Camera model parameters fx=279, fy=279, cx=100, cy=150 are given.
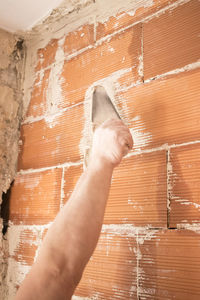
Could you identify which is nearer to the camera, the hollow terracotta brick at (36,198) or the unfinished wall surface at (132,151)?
the unfinished wall surface at (132,151)

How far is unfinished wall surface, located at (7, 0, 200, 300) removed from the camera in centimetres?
108

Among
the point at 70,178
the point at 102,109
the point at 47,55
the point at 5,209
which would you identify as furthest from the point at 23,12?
the point at 5,209

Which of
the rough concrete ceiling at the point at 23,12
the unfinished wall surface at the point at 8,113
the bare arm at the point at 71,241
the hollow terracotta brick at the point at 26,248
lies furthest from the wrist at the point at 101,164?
the rough concrete ceiling at the point at 23,12

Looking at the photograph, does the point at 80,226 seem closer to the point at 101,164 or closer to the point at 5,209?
the point at 101,164

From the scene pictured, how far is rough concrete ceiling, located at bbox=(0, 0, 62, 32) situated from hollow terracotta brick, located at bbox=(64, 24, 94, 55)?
20 centimetres

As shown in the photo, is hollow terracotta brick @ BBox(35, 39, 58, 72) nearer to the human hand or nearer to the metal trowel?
the metal trowel

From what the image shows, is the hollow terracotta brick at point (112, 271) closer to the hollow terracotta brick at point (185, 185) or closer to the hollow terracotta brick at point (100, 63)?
the hollow terracotta brick at point (185, 185)

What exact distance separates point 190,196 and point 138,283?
0.41 metres

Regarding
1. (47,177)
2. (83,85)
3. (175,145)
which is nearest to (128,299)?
(175,145)

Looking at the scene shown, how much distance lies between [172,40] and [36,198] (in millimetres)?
1119

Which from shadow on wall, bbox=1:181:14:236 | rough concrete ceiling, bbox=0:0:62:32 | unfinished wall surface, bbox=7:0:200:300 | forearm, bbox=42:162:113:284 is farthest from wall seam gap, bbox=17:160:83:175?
rough concrete ceiling, bbox=0:0:62:32

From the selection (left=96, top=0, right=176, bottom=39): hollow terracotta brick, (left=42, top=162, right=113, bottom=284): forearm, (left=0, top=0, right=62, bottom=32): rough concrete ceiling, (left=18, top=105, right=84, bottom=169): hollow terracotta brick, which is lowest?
(left=42, top=162, right=113, bottom=284): forearm

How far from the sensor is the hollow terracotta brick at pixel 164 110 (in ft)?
3.66

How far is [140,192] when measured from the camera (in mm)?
1195
